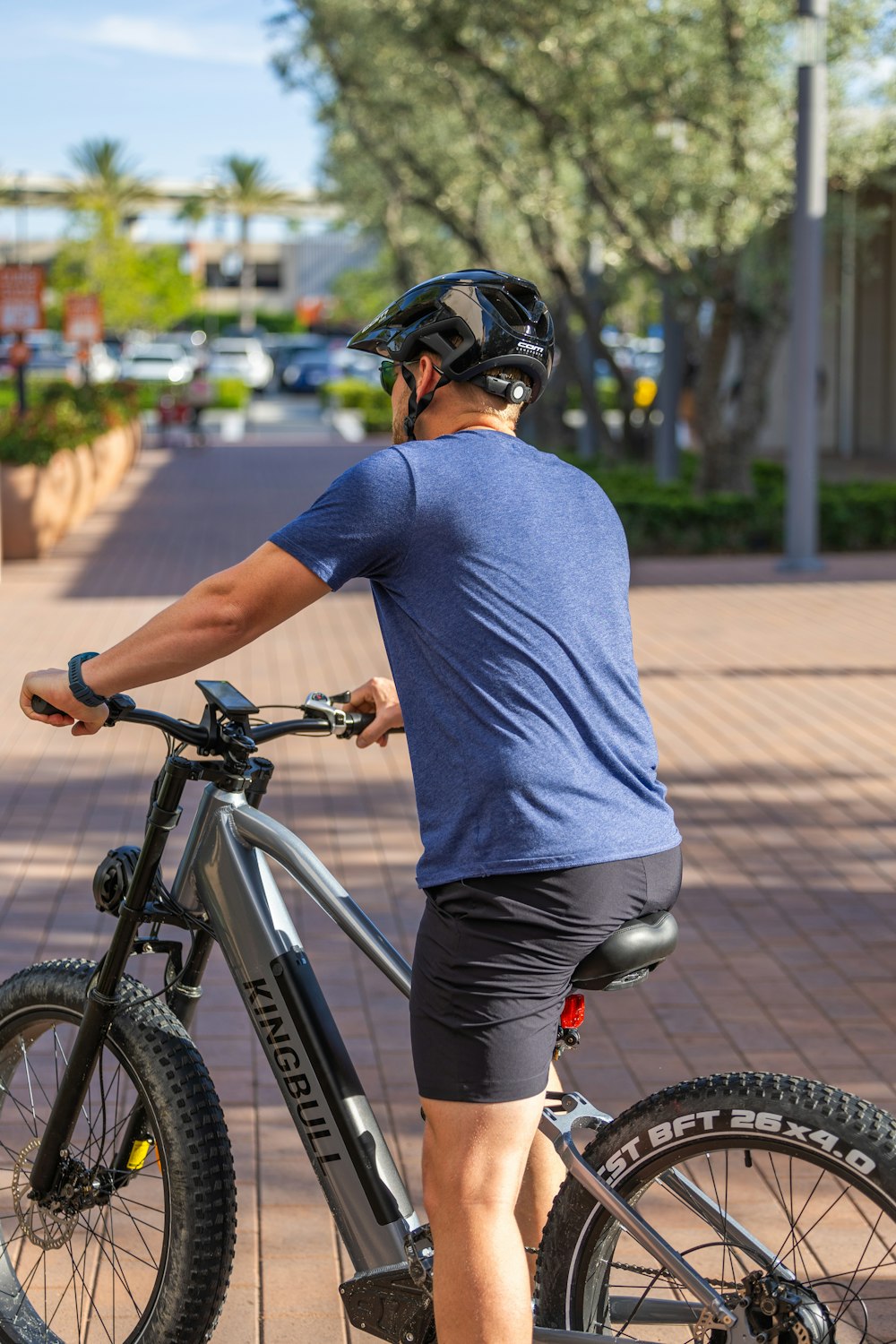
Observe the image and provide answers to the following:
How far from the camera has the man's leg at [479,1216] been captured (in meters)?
2.21

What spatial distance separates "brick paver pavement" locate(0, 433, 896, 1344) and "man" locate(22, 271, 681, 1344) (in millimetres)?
1040

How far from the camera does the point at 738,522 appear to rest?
15539mm

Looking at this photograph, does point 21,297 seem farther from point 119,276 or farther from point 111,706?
point 119,276

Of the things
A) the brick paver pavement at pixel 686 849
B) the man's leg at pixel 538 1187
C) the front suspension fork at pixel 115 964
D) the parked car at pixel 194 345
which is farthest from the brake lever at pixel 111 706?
the parked car at pixel 194 345

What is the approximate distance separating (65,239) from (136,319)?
6381 millimetres

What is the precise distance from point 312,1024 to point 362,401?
130 ft

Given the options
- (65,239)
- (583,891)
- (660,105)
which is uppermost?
(65,239)

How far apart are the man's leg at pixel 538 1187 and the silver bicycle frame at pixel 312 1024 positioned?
0.19 m

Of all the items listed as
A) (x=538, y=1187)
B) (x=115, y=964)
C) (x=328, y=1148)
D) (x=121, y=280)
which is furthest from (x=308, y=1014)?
(x=121, y=280)

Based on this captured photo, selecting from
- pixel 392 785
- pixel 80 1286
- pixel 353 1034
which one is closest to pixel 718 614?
pixel 392 785

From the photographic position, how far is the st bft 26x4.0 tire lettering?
259 cm

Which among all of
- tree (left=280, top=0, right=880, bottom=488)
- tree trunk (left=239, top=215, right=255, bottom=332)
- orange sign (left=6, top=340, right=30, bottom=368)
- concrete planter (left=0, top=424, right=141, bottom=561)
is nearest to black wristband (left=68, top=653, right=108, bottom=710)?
concrete planter (left=0, top=424, right=141, bottom=561)

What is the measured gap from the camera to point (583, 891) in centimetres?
222

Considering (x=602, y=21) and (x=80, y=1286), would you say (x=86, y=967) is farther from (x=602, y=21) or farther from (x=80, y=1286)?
(x=602, y=21)
